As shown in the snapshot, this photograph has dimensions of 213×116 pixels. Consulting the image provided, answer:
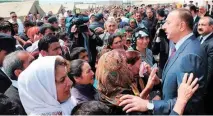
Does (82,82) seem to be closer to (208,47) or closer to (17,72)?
(17,72)

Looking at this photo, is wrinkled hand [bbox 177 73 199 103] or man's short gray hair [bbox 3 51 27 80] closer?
wrinkled hand [bbox 177 73 199 103]

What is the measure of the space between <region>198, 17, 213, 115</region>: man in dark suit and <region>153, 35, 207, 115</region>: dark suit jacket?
1.32 meters

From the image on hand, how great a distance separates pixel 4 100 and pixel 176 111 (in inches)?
49.8

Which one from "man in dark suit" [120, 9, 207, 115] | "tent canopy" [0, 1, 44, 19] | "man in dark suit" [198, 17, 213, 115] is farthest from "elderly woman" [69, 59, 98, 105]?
"tent canopy" [0, 1, 44, 19]

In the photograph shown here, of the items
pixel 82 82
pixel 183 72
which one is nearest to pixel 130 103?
pixel 183 72

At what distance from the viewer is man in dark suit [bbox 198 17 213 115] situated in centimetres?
408

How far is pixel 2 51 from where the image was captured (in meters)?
3.60

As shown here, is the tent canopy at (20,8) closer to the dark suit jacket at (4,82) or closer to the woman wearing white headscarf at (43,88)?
the dark suit jacket at (4,82)

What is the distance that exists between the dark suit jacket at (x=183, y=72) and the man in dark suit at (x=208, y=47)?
4.34 feet

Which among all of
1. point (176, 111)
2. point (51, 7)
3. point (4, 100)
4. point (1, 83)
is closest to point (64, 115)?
point (4, 100)

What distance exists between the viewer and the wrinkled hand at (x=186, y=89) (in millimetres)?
2227

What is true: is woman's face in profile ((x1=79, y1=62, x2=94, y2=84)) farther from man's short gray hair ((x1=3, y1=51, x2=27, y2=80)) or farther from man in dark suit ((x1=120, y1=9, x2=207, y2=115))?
man in dark suit ((x1=120, y1=9, x2=207, y2=115))

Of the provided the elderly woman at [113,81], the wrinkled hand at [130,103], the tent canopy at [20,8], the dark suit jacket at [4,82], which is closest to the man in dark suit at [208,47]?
the elderly woman at [113,81]

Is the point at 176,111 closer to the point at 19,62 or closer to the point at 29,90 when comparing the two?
the point at 29,90
